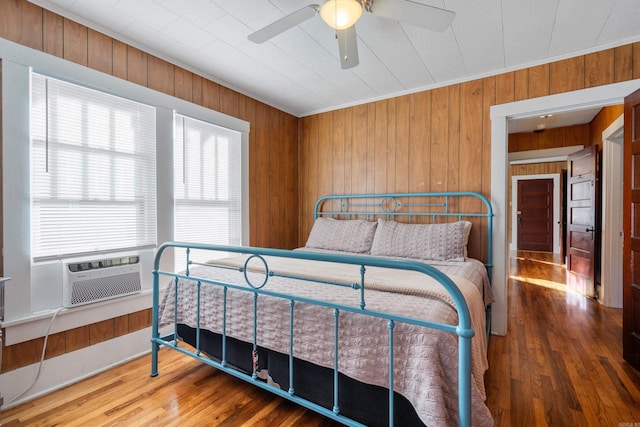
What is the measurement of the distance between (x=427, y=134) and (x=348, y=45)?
1.54 meters

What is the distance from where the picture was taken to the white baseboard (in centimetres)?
166

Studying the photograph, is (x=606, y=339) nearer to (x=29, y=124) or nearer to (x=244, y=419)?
(x=244, y=419)

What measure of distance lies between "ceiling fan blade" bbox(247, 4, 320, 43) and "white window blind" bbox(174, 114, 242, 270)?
1242 mm

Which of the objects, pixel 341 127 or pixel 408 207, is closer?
pixel 408 207

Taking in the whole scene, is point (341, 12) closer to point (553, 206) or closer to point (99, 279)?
point (99, 279)

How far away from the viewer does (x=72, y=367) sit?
1.89m

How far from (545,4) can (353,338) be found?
7.13ft

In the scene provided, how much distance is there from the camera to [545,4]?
175cm

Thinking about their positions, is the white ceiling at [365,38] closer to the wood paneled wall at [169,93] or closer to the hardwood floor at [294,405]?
the wood paneled wall at [169,93]

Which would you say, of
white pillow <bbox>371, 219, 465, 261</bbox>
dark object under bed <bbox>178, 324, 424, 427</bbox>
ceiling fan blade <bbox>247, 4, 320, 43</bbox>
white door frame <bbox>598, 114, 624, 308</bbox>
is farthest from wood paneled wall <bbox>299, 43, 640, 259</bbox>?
dark object under bed <bbox>178, 324, 424, 427</bbox>

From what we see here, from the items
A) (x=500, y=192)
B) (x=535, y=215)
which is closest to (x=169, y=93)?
(x=500, y=192)

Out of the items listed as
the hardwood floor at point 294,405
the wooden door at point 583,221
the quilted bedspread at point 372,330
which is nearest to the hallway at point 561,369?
the hardwood floor at point 294,405

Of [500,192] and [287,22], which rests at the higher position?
[287,22]

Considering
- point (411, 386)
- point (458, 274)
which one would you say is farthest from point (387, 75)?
point (411, 386)
